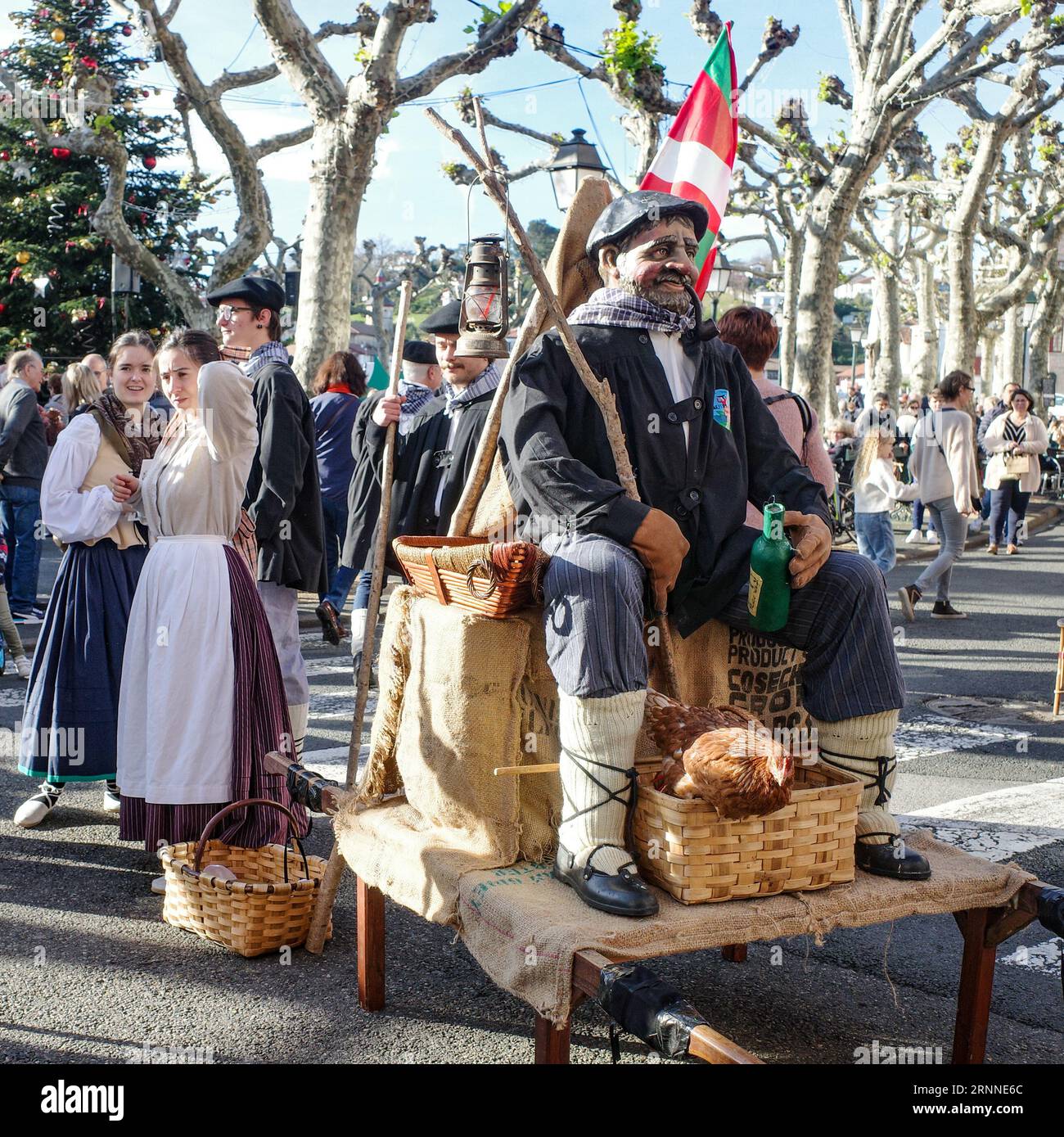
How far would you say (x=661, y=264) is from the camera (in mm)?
3537

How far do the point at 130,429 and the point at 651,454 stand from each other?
2.63 metres

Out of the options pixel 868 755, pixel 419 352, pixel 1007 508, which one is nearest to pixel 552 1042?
pixel 868 755

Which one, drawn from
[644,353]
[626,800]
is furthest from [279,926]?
[644,353]

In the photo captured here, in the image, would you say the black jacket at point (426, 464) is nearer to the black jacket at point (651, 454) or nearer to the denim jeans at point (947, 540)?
the black jacket at point (651, 454)

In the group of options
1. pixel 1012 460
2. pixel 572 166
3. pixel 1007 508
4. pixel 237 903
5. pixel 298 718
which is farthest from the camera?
pixel 1007 508

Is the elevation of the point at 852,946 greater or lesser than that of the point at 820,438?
lesser

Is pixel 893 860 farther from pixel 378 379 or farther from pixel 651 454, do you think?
pixel 378 379

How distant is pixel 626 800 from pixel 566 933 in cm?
41

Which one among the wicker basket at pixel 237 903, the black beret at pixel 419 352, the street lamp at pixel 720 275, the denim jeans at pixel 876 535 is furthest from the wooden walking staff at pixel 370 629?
the street lamp at pixel 720 275

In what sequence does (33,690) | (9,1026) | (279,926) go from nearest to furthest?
1. (9,1026)
2. (279,926)
3. (33,690)

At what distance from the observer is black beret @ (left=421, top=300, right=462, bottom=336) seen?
19.6ft

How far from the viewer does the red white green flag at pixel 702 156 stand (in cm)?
563
